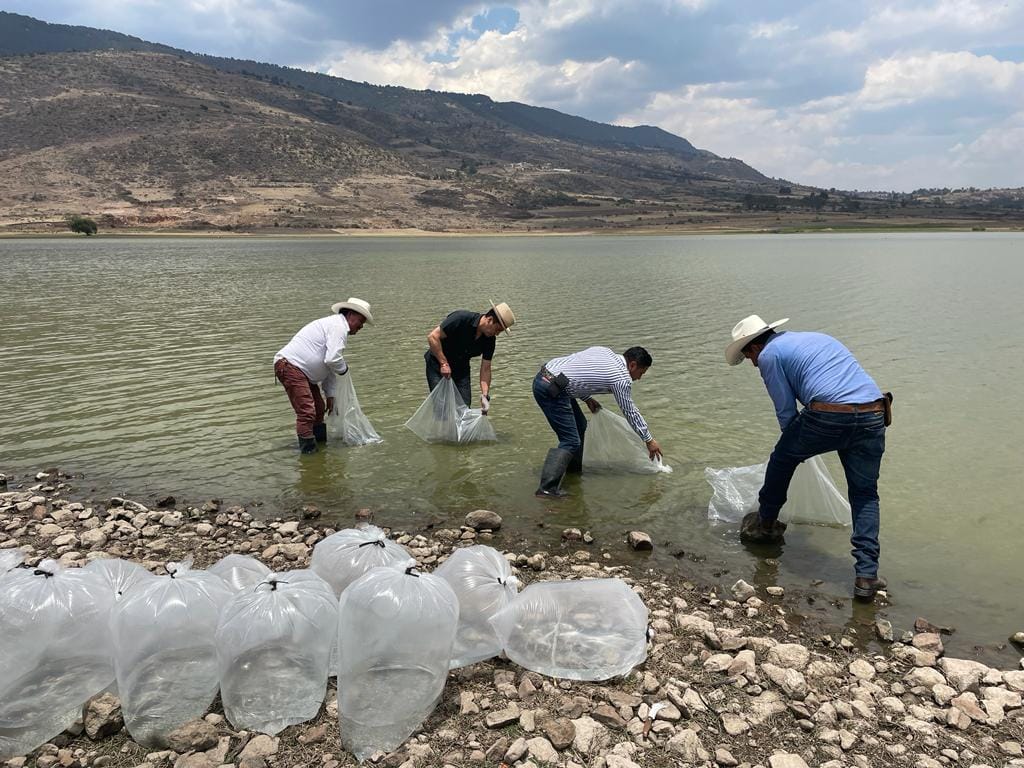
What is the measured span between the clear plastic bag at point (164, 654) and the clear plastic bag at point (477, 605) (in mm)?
1271

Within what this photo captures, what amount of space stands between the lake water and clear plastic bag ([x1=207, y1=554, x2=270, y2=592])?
84.0 inches

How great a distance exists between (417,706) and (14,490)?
227 inches

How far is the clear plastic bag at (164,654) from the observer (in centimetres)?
333

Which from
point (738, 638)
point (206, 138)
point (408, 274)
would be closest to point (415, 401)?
point (738, 638)

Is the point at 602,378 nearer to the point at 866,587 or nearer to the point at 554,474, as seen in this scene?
the point at 554,474

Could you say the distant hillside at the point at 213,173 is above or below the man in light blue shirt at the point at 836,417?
above

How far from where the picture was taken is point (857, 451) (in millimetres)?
4902

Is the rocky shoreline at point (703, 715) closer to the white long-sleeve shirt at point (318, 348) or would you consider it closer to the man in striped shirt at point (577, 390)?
the man in striped shirt at point (577, 390)

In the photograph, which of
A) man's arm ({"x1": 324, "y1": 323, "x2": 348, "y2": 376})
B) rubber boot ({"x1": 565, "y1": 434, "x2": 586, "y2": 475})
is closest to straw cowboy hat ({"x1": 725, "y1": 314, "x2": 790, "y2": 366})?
rubber boot ({"x1": 565, "y1": 434, "x2": 586, "y2": 475})

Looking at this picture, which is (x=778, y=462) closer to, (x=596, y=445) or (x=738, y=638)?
(x=738, y=638)

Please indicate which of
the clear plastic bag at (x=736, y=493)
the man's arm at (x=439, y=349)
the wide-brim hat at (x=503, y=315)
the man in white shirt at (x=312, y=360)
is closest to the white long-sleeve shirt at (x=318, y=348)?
the man in white shirt at (x=312, y=360)

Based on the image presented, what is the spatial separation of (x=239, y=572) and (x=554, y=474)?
337 centimetres

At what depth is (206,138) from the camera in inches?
4929

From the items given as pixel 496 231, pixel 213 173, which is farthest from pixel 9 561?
pixel 213 173
